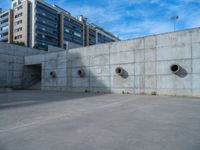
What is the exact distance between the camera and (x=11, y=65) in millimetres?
20562

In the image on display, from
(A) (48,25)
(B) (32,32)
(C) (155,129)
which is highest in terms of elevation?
(A) (48,25)

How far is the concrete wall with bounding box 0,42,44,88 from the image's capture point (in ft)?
64.8

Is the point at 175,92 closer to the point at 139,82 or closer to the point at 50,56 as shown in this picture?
the point at 139,82

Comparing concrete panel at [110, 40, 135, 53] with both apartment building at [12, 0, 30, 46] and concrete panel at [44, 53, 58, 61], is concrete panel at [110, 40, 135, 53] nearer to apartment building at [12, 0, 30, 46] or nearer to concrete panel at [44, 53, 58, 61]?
concrete panel at [44, 53, 58, 61]

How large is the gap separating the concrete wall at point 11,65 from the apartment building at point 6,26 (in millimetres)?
36285

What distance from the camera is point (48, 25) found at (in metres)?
52.7

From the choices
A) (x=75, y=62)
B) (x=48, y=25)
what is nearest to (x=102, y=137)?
(x=75, y=62)

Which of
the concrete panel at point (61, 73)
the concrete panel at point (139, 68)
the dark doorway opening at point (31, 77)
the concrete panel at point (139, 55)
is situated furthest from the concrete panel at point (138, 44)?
the dark doorway opening at point (31, 77)

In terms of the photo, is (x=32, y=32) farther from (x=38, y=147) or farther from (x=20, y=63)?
(x=38, y=147)

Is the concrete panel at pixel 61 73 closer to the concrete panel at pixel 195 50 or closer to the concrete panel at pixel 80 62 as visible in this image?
the concrete panel at pixel 80 62

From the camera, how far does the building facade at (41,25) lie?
48688 millimetres

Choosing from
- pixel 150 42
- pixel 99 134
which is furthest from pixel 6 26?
pixel 99 134

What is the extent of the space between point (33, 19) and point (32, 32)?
4077 millimetres

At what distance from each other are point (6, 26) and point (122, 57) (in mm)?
54706
